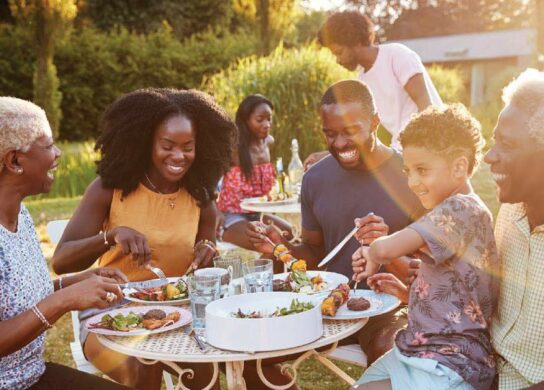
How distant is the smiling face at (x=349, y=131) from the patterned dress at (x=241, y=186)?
11.1 ft

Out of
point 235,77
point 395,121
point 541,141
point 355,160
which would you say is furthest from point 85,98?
point 541,141

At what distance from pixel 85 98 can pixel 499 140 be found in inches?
776

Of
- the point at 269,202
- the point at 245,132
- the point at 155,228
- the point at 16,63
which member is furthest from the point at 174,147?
the point at 16,63

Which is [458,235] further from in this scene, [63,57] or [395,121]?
[63,57]

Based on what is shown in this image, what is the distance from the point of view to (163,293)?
3086mm

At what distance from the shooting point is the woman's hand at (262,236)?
11.1 feet

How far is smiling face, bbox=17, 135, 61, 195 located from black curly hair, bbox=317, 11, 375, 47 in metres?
3.31

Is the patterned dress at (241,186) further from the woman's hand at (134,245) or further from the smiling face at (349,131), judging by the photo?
the woman's hand at (134,245)

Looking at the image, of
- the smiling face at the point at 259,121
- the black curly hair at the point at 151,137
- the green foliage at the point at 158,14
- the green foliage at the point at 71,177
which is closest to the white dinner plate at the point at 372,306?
the black curly hair at the point at 151,137

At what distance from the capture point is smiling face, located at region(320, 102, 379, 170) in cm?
356

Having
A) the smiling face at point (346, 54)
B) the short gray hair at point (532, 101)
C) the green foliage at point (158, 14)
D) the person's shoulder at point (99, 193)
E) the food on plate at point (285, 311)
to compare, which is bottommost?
the food on plate at point (285, 311)

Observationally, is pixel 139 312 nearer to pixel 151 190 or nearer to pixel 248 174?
pixel 151 190

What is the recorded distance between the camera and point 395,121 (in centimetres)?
552

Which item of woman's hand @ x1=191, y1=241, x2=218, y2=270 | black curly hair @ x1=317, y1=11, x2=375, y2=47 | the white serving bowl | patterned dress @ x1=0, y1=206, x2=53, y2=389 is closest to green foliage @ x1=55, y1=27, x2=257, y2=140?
black curly hair @ x1=317, y1=11, x2=375, y2=47
